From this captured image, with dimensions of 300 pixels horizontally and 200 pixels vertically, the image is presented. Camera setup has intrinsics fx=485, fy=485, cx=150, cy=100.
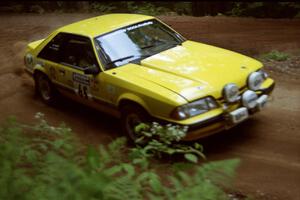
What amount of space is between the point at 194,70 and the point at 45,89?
3.33 metres

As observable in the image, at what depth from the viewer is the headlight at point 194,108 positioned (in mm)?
5941

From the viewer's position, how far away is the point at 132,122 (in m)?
6.67

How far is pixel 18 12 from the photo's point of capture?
19.0 meters

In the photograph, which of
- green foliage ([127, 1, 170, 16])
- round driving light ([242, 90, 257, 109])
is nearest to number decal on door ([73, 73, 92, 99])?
round driving light ([242, 90, 257, 109])

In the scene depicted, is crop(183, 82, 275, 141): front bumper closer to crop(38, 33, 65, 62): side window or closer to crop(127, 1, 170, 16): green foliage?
crop(38, 33, 65, 62): side window

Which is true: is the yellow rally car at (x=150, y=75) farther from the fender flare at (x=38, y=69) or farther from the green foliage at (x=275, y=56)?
the green foliage at (x=275, y=56)

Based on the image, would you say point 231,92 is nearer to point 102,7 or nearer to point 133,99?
point 133,99

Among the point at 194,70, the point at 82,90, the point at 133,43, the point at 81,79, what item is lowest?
the point at 82,90

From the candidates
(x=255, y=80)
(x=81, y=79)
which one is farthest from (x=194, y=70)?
(x=81, y=79)

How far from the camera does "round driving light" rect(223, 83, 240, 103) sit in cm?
610

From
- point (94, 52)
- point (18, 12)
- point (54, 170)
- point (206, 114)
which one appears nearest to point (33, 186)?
point (54, 170)

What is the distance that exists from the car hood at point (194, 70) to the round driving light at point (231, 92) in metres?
0.07

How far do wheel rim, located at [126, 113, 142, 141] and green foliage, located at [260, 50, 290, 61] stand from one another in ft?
14.2

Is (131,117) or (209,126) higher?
(209,126)
